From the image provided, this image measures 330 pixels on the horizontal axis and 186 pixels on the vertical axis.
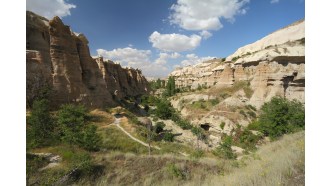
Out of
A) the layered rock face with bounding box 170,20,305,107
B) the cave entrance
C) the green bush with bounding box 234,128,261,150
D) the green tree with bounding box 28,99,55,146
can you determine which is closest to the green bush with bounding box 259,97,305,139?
the green bush with bounding box 234,128,261,150

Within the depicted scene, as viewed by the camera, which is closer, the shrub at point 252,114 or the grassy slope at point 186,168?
the grassy slope at point 186,168

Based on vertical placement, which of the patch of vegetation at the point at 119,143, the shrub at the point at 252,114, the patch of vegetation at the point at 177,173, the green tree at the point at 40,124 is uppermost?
the green tree at the point at 40,124

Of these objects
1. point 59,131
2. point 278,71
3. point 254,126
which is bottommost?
point 254,126

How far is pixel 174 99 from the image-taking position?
1980 inches

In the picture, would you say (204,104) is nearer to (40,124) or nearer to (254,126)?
(254,126)

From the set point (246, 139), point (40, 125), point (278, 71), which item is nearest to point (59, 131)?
point (40, 125)

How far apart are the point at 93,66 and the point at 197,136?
63.1 feet

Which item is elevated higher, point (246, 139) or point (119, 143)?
point (119, 143)

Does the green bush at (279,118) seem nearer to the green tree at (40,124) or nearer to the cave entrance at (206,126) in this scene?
the cave entrance at (206,126)

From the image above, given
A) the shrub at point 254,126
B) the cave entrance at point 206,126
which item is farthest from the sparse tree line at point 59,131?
the shrub at point 254,126

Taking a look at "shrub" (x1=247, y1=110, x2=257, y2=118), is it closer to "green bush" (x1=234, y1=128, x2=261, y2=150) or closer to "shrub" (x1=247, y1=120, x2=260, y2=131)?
"shrub" (x1=247, y1=120, x2=260, y2=131)

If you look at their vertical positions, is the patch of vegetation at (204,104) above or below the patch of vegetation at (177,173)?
above
